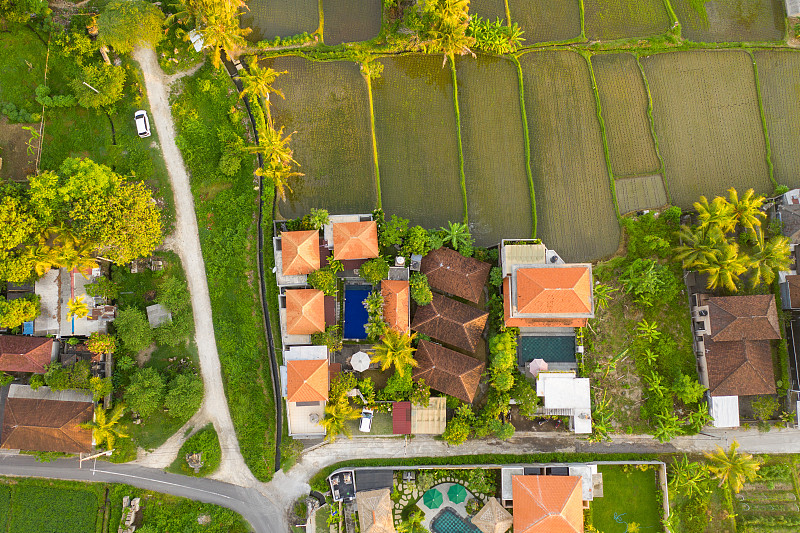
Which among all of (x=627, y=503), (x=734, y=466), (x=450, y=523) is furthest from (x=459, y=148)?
(x=734, y=466)

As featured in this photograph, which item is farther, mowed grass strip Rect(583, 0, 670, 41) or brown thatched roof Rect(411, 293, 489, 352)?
mowed grass strip Rect(583, 0, 670, 41)

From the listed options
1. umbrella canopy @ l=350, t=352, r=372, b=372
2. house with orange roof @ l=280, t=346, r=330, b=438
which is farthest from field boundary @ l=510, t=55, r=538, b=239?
house with orange roof @ l=280, t=346, r=330, b=438

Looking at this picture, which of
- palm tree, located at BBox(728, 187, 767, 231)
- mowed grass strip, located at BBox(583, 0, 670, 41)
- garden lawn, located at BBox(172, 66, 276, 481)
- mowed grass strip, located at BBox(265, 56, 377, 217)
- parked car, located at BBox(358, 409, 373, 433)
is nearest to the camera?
palm tree, located at BBox(728, 187, 767, 231)

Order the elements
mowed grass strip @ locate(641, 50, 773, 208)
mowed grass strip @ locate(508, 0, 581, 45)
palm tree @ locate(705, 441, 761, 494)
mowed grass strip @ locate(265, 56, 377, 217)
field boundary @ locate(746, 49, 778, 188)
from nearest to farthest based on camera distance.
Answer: palm tree @ locate(705, 441, 761, 494)
mowed grass strip @ locate(265, 56, 377, 217)
field boundary @ locate(746, 49, 778, 188)
mowed grass strip @ locate(641, 50, 773, 208)
mowed grass strip @ locate(508, 0, 581, 45)

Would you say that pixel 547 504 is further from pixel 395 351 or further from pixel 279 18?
pixel 279 18

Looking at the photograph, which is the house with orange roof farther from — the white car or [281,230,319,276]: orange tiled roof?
the white car

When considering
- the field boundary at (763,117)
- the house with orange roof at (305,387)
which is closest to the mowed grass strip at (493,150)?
the house with orange roof at (305,387)

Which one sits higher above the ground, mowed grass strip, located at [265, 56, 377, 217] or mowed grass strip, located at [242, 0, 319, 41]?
mowed grass strip, located at [242, 0, 319, 41]

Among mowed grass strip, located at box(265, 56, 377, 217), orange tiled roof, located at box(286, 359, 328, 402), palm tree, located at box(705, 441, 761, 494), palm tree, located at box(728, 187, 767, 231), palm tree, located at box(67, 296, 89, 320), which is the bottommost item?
palm tree, located at box(705, 441, 761, 494)
